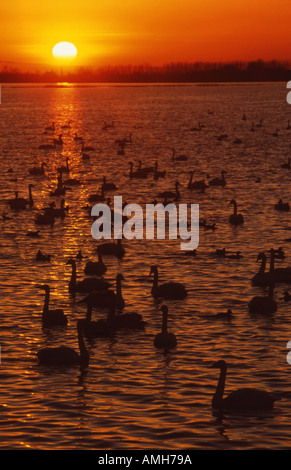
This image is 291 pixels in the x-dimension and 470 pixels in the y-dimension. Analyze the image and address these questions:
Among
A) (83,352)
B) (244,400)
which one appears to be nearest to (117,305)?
(83,352)

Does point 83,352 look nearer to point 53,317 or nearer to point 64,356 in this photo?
point 64,356

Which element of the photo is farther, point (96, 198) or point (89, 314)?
point (96, 198)

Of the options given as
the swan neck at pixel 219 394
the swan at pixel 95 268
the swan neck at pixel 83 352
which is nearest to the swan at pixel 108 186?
the swan at pixel 95 268

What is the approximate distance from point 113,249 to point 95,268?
12.2 ft

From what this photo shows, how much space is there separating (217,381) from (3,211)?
30.9 metres

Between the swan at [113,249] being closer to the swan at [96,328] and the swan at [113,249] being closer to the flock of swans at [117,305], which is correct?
the flock of swans at [117,305]

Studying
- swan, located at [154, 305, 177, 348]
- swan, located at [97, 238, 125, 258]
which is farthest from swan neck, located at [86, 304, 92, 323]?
swan, located at [97, 238, 125, 258]

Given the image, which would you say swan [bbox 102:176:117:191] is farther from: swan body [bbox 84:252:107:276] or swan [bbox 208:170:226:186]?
swan body [bbox 84:252:107:276]

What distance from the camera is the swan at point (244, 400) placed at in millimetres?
22641

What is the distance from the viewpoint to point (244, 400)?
22.8 meters

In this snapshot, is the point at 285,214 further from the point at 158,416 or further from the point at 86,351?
the point at 158,416

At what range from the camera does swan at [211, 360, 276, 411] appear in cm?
2264

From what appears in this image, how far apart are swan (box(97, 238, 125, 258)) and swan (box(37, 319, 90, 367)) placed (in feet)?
48.8

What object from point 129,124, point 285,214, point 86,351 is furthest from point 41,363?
point 129,124
